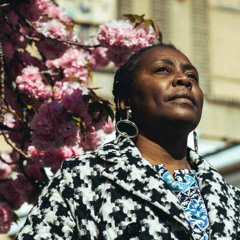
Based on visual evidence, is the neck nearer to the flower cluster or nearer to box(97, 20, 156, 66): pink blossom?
the flower cluster

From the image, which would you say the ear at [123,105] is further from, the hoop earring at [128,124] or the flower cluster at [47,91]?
the flower cluster at [47,91]

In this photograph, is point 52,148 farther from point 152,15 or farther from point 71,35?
point 152,15

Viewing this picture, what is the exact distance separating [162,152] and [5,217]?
2.53m

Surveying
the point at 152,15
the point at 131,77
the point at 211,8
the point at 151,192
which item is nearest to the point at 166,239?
the point at 151,192

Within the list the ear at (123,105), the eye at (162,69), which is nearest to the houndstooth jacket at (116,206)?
the ear at (123,105)

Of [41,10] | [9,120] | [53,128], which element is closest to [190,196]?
[53,128]

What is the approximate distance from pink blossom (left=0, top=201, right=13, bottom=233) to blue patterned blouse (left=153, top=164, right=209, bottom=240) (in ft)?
8.30

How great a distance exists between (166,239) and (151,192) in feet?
0.64

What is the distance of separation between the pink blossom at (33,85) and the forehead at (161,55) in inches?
73.0

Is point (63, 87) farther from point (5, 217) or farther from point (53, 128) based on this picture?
point (5, 217)

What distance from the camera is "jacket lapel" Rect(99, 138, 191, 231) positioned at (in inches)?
129

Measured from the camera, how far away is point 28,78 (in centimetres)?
562

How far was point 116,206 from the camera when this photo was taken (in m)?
3.31

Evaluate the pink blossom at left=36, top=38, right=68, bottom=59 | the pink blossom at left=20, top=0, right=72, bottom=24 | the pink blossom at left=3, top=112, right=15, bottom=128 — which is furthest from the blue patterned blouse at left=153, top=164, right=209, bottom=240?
the pink blossom at left=20, top=0, right=72, bottom=24
